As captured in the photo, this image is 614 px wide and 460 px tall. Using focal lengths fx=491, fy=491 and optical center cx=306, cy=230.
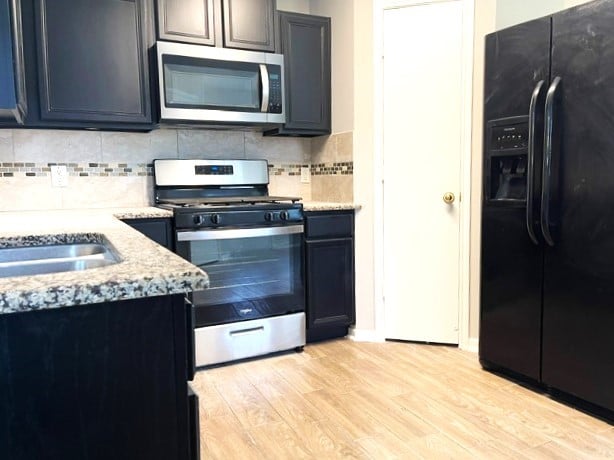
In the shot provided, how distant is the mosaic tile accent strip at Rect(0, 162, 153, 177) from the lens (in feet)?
8.89

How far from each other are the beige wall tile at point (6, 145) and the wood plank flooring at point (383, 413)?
1.59 metres

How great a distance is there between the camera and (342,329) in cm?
315

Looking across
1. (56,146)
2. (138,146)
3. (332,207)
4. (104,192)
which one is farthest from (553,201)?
(56,146)

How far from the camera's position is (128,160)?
2973 mm

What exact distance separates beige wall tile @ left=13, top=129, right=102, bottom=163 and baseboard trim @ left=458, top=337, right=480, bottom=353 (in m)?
2.41

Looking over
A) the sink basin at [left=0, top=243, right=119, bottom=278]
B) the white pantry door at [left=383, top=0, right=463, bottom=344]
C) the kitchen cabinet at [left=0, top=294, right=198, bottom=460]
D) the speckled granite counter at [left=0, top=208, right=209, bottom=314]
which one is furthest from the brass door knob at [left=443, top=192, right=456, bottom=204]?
the kitchen cabinet at [left=0, top=294, right=198, bottom=460]

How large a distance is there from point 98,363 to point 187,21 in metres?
2.41

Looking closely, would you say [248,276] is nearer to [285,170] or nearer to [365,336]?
[365,336]

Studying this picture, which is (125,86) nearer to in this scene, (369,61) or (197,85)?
(197,85)

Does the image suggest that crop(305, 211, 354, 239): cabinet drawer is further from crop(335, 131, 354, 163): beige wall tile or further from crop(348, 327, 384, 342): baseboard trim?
crop(348, 327, 384, 342): baseboard trim

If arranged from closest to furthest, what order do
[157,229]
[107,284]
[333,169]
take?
[107,284] → [157,229] → [333,169]

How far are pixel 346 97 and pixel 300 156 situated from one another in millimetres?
592

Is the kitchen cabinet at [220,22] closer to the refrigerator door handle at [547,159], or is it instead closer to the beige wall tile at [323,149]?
the beige wall tile at [323,149]

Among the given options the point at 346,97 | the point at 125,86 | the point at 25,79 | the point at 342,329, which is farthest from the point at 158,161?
the point at 342,329
